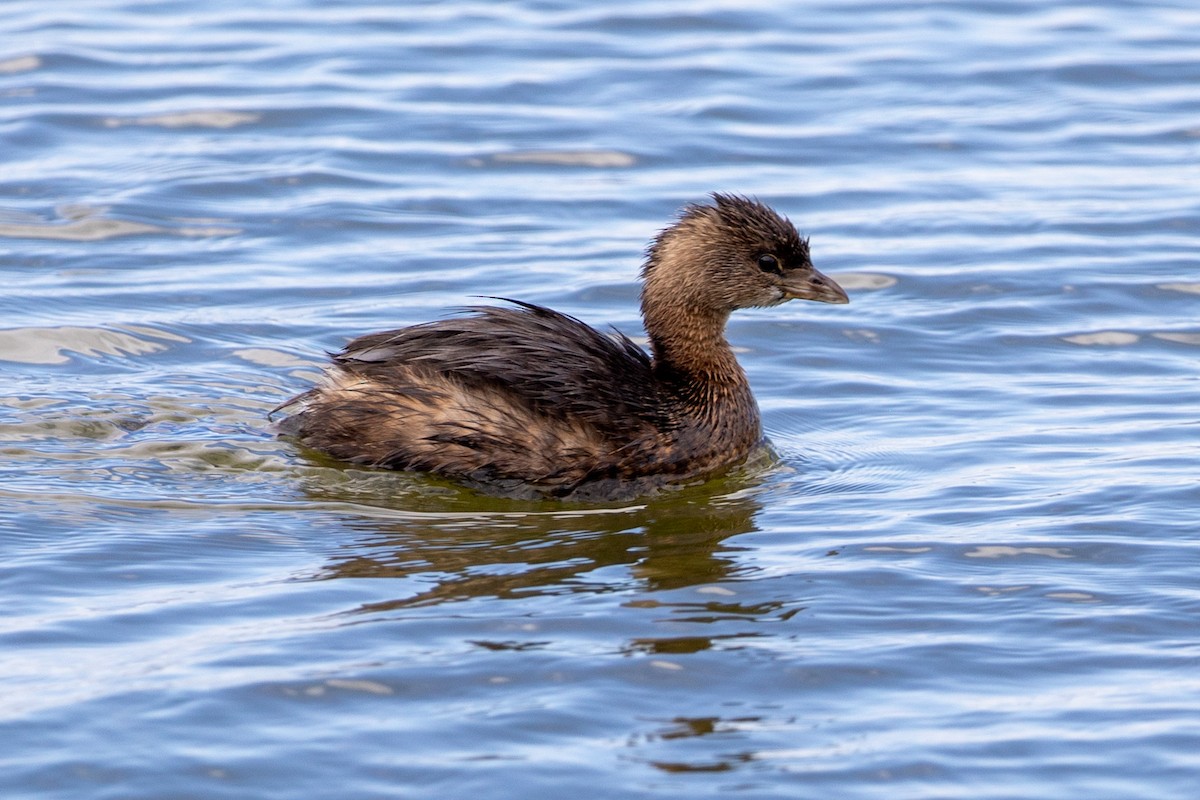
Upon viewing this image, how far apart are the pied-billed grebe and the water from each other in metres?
0.18

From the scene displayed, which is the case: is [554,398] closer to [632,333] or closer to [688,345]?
[688,345]

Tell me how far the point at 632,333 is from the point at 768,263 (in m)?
1.73

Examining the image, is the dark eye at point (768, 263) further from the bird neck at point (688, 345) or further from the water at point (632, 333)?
the water at point (632, 333)

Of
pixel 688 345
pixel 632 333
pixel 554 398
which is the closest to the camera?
pixel 554 398

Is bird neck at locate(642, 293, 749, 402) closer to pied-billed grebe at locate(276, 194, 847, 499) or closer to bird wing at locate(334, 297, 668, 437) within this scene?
pied-billed grebe at locate(276, 194, 847, 499)

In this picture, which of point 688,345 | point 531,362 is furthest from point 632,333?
point 531,362

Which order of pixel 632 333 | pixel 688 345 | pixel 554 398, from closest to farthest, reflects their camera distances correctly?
1. pixel 554 398
2. pixel 688 345
3. pixel 632 333

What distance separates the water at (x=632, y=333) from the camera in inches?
223

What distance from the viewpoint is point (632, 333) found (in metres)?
10.2

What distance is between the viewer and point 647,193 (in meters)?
12.3

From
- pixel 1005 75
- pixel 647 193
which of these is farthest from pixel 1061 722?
pixel 1005 75

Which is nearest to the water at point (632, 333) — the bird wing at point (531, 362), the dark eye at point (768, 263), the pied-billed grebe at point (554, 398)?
the pied-billed grebe at point (554, 398)

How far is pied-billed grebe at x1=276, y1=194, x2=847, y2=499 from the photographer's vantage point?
7.82m

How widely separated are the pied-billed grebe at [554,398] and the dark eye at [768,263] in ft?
0.20
